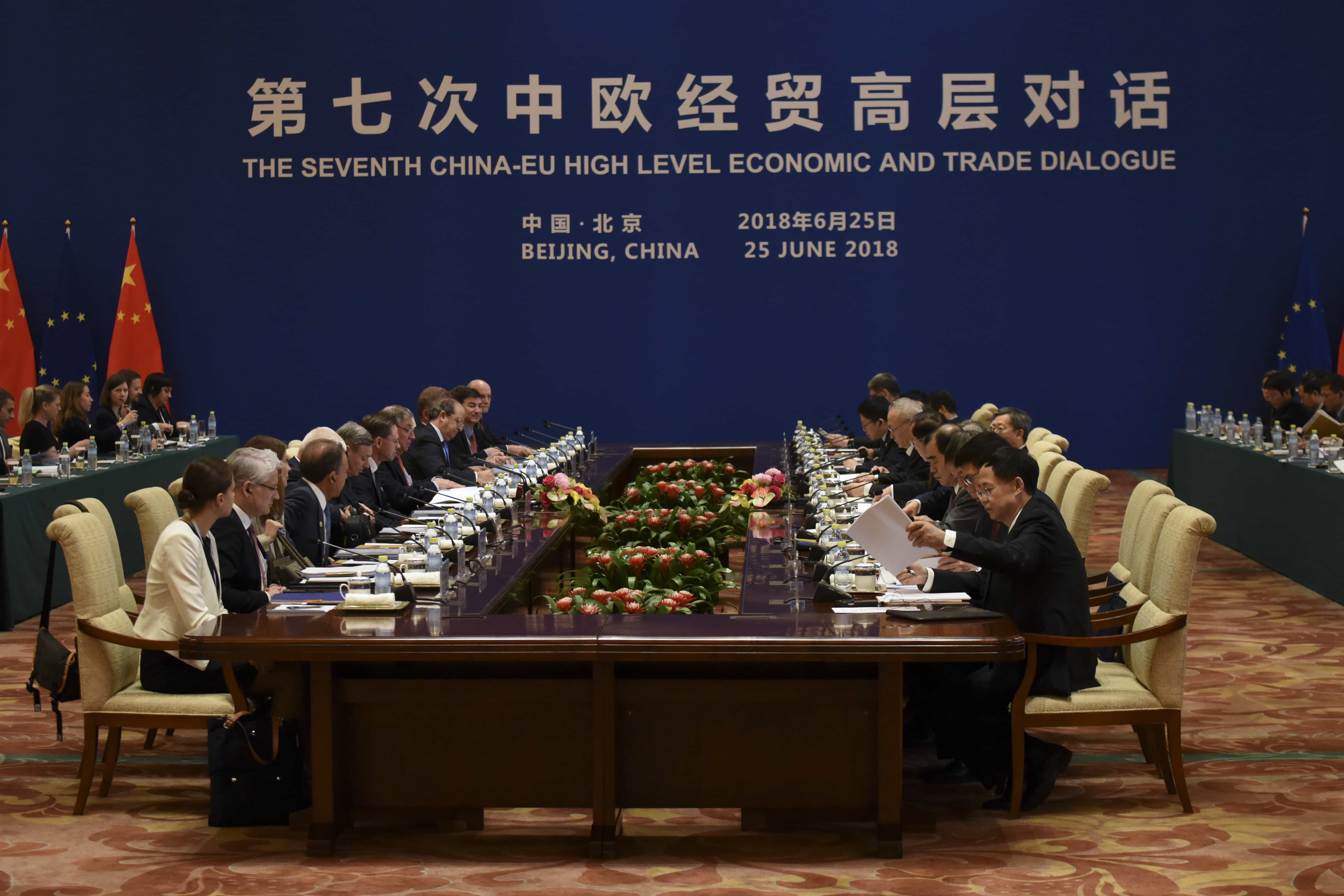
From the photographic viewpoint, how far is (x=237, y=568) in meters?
4.20

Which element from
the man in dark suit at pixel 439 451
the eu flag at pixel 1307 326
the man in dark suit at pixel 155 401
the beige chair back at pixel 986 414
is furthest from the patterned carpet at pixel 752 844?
the eu flag at pixel 1307 326

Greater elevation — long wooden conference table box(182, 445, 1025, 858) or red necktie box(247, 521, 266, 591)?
red necktie box(247, 521, 266, 591)

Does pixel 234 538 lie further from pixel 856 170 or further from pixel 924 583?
pixel 856 170

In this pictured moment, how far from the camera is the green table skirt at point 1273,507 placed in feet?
22.6

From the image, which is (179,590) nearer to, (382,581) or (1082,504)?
(382,581)

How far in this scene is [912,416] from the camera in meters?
7.17

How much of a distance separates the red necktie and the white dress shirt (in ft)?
0.65

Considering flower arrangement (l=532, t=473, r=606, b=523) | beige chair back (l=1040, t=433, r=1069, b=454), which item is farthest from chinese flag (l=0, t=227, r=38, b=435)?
beige chair back (l=1040, t=433, r=1069, b=454)

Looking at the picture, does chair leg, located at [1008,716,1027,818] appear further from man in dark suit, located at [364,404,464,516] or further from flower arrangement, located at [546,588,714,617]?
man in dark suit, located at [364,404,464,516]

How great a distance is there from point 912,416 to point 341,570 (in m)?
3.42

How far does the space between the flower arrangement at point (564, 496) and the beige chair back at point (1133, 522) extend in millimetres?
2325

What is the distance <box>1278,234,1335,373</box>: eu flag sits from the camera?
10.8 metres

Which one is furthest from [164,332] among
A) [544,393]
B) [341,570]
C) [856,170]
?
[341,570]

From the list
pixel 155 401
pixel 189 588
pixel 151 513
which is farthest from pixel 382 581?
pixel 155 401
